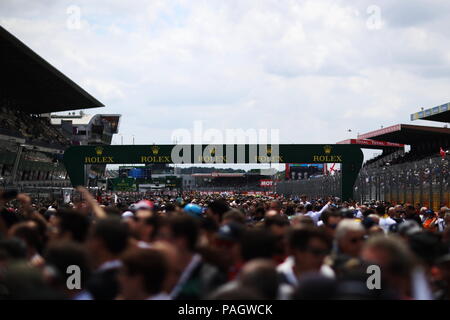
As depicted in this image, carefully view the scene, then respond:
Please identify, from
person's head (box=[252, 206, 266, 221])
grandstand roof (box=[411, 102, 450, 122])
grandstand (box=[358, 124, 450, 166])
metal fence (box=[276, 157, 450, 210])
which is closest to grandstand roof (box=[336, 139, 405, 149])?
grandstand (box=[358, 124, 450, 166])

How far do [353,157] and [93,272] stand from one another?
3635 cm

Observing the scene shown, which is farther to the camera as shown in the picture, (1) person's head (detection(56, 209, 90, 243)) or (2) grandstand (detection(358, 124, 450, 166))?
(2) grandstand (detection(358, 124, 450, 166))

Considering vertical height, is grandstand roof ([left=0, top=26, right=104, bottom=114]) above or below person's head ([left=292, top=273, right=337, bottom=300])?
above

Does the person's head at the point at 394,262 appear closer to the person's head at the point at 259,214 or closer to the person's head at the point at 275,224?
the person's head at the point at 275,224

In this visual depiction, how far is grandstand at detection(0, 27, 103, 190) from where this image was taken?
45688mm

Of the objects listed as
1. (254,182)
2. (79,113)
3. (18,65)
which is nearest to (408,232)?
(18,65)

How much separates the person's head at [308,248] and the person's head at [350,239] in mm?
903

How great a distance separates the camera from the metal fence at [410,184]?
81.4ft

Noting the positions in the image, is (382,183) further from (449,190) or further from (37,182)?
(37,182)

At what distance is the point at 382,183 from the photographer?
33.1 m

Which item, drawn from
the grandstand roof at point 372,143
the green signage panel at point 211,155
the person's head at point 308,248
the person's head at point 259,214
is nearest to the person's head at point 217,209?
the person's head at point 308,248

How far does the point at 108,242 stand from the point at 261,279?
157 cm

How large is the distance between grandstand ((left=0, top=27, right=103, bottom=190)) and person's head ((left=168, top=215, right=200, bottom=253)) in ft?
111

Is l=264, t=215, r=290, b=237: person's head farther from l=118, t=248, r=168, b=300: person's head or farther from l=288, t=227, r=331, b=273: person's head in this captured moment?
l=118, t=248, r=168, b=300: person's head
